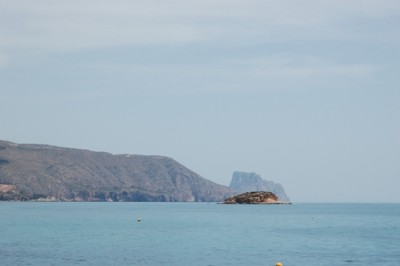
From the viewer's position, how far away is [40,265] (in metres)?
81.8

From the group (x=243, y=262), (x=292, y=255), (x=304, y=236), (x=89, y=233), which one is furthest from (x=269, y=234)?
(x=243, y=262)

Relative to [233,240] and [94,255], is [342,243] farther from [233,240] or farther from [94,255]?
[94,255]

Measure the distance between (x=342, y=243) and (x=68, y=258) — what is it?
5118 centimetres

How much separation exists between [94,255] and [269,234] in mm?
57523

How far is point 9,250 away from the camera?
9962cm

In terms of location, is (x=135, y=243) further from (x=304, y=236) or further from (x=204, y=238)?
(x=304, y=236)

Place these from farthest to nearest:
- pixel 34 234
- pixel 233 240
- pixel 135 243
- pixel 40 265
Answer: pixel 34 234 < pixel 233 240 < pixel 135 243 < pixel 40 265

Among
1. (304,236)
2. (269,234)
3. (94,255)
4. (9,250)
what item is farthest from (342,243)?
(9,250)

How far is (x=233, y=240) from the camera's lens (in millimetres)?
123312

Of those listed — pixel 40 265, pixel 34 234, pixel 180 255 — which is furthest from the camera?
pixel 34 234

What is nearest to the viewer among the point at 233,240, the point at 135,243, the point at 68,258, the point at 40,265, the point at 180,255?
the point at 40,265

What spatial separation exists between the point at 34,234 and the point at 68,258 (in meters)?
48.1

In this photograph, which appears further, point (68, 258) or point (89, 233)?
point (89, 233)

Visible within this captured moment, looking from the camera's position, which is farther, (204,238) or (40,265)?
(204,238)
